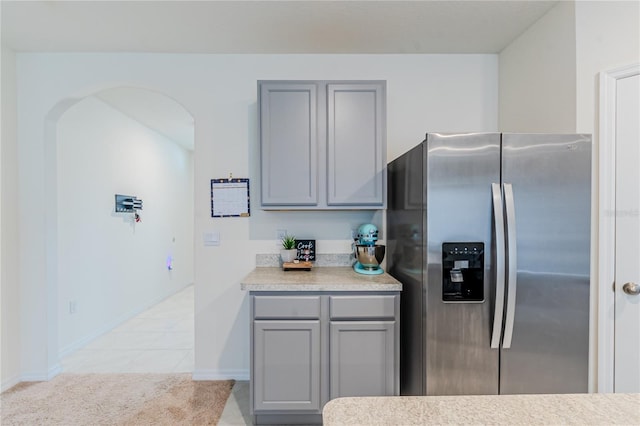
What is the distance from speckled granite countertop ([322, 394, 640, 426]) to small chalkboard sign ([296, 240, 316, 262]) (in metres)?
1.83

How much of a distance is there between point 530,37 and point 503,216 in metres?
1.48

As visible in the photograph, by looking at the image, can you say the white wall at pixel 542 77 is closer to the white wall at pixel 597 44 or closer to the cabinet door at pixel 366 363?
the white wall at pixel 597 44

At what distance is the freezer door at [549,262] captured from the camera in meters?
1.78

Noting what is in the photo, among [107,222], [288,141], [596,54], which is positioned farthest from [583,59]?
[107,222]

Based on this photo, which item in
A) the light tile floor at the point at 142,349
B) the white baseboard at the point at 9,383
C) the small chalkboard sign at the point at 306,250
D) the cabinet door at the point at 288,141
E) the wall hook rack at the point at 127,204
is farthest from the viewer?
the wall hook rack at the point at 127,204

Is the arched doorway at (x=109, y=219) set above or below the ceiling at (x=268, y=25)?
below

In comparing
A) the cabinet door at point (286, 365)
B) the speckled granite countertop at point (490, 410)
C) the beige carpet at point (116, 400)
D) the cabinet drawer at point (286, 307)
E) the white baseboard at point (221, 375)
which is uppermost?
the speckled granite countertop at point (490, 410)

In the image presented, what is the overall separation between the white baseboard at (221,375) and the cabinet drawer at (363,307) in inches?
46.8

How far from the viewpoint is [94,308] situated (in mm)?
3590

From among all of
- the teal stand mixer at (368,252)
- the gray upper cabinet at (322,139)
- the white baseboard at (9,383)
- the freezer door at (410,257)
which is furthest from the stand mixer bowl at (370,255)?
the white baseboard at (9,383)

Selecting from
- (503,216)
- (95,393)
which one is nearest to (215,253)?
(95,393)

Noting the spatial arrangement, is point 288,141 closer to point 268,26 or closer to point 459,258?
point 268,26

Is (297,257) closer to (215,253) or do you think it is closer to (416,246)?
(215,253)

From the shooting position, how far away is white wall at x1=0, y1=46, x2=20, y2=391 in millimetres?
2533
